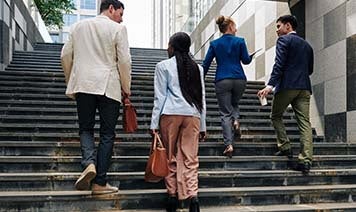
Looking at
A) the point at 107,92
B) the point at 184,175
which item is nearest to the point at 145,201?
the point at 184,175

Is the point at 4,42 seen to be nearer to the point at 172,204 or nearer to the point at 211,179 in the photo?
the point at 211,179

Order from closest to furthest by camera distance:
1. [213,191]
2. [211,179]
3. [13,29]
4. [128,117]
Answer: [128,117] < [213,191] < [211,179] < [13,29]

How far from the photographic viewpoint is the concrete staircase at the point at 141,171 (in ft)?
13.0

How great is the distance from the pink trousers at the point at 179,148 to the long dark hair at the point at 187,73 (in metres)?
0.17

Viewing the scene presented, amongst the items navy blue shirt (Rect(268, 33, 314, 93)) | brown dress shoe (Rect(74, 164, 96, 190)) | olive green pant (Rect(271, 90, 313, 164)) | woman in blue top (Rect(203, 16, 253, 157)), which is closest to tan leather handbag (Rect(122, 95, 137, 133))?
brown dress shoe (Rect(74, 164, 96, 190))

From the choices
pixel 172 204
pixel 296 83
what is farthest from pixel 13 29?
pixel 172 204

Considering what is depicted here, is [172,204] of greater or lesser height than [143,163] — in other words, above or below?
below

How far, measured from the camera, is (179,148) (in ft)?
12.7

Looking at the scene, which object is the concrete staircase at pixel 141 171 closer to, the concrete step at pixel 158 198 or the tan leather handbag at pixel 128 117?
the concrete step at pixel 158 198

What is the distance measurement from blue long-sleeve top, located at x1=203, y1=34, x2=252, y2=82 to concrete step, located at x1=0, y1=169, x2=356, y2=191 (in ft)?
3.53

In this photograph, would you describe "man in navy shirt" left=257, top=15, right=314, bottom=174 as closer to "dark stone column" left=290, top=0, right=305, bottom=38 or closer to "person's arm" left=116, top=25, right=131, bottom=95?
"person's arm" left=116, top=25, right=131, bottom=95

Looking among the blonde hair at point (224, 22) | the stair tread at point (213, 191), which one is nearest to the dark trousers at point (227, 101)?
the blonde hair at point (224, 22)

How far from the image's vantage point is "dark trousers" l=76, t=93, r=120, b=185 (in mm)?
3723

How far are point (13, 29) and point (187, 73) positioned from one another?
7260mm
